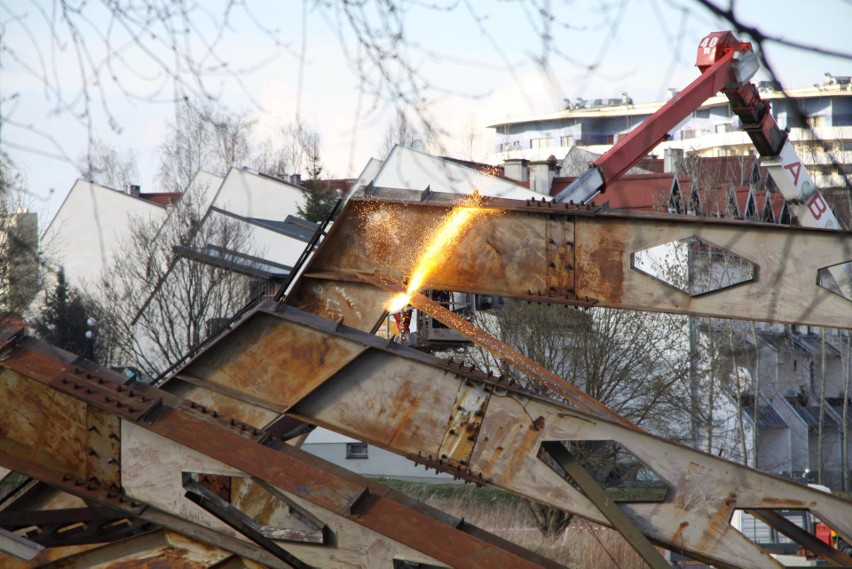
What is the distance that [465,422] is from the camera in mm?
7141

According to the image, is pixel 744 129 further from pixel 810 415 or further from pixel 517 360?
pixel 810 415

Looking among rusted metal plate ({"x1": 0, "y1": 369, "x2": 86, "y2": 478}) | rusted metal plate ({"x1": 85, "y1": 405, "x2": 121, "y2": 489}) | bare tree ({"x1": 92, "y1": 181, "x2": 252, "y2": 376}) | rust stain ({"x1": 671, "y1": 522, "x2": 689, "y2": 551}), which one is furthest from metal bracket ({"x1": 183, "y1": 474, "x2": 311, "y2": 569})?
bare tree ({"x1": 92, "y1": 181, "x2": 252, "y2": 376})

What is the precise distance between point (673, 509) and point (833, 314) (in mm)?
1661

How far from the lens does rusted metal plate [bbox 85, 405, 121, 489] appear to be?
6090 mm

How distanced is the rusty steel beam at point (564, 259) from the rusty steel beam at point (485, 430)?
2.80 feet

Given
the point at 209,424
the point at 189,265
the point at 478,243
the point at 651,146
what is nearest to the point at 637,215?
the point at 478,243

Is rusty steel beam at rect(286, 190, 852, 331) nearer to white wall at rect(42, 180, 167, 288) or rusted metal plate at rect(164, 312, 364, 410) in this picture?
rusted metal plate at rect(164, 312, 364, 410)

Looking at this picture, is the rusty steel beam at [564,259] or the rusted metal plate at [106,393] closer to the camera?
the rusted metal plate at [106,393]

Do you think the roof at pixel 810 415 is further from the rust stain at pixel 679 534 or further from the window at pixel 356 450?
the rust stain at pixel 679 534

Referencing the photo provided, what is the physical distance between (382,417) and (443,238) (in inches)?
57.0

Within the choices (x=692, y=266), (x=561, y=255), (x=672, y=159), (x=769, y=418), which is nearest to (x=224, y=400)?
(x=561, y=255)

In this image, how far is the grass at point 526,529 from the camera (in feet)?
50.8

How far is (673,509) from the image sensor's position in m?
6.83

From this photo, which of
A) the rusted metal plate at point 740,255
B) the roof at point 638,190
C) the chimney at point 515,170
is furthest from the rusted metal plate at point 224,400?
the chimney at point 515,170
